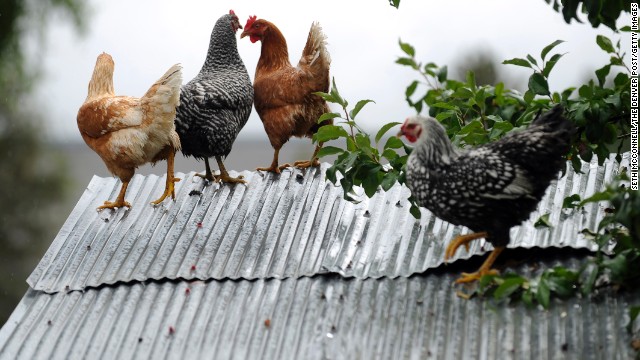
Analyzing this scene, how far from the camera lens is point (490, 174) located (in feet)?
15.5

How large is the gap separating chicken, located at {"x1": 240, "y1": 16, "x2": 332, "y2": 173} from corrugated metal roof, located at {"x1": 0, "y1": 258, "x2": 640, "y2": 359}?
5.74ft

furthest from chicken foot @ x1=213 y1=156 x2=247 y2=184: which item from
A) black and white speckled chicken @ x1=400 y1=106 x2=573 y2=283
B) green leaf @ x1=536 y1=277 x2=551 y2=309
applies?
green leaf @ x1=536 y1=277 x2=551 y2=309

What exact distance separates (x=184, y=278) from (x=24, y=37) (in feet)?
29.2

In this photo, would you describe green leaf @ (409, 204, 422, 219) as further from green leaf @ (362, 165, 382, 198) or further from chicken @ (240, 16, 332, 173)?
chicken @ (240, 16, 332, 173)

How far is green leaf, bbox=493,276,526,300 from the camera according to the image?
14.7ft

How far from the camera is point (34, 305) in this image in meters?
5.48

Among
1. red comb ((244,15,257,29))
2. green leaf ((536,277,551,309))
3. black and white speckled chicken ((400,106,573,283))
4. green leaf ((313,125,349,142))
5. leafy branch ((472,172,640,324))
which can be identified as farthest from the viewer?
red comb ((244,15,257,29))

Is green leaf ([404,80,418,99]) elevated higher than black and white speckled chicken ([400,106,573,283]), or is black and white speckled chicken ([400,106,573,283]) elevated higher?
green leaf ([404,80,418,99])

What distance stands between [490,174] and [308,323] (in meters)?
1.22

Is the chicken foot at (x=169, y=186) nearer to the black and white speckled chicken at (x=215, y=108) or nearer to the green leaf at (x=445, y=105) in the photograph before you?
the black and white speckled chicken at (x=215, y=108)

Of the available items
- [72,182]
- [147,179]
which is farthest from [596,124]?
[72,182]

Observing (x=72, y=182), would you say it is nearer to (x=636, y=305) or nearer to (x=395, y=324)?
(x=395, y=324)

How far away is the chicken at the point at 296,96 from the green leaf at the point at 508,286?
243cm

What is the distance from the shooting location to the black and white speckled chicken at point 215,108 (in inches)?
261
